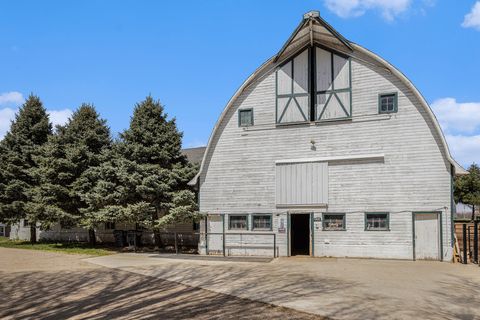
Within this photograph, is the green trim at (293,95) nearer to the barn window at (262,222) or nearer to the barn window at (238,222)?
the barn window at (262,222)

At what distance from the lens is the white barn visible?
1803 cm

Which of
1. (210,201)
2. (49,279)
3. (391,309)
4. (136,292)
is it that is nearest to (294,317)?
(391,309)

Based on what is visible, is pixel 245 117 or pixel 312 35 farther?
pixel 245 117

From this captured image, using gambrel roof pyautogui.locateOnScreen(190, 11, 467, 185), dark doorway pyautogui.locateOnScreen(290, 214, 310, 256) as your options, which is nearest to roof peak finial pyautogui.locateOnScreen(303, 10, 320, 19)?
gambrel roof pyautogui.locateOnScreen(190, 11, 467, 185)

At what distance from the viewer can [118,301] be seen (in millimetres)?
10141

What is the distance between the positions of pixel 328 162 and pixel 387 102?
3670 millimetres

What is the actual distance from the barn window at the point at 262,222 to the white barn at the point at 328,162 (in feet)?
0.16

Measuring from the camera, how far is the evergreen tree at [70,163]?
24.6 metres

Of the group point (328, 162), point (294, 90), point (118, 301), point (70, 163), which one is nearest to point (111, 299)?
point (118, 301)

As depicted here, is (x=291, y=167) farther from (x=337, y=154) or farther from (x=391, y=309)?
(x=391, y=309)

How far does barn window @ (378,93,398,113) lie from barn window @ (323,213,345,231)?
498 centimetres

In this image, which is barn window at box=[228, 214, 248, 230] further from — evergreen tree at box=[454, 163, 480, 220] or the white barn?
evergreen tree at box=[454, 163, 480, 220]

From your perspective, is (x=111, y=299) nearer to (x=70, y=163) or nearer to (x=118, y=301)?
(x=118, y=301)

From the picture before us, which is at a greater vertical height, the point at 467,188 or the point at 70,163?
the point at 70,163
